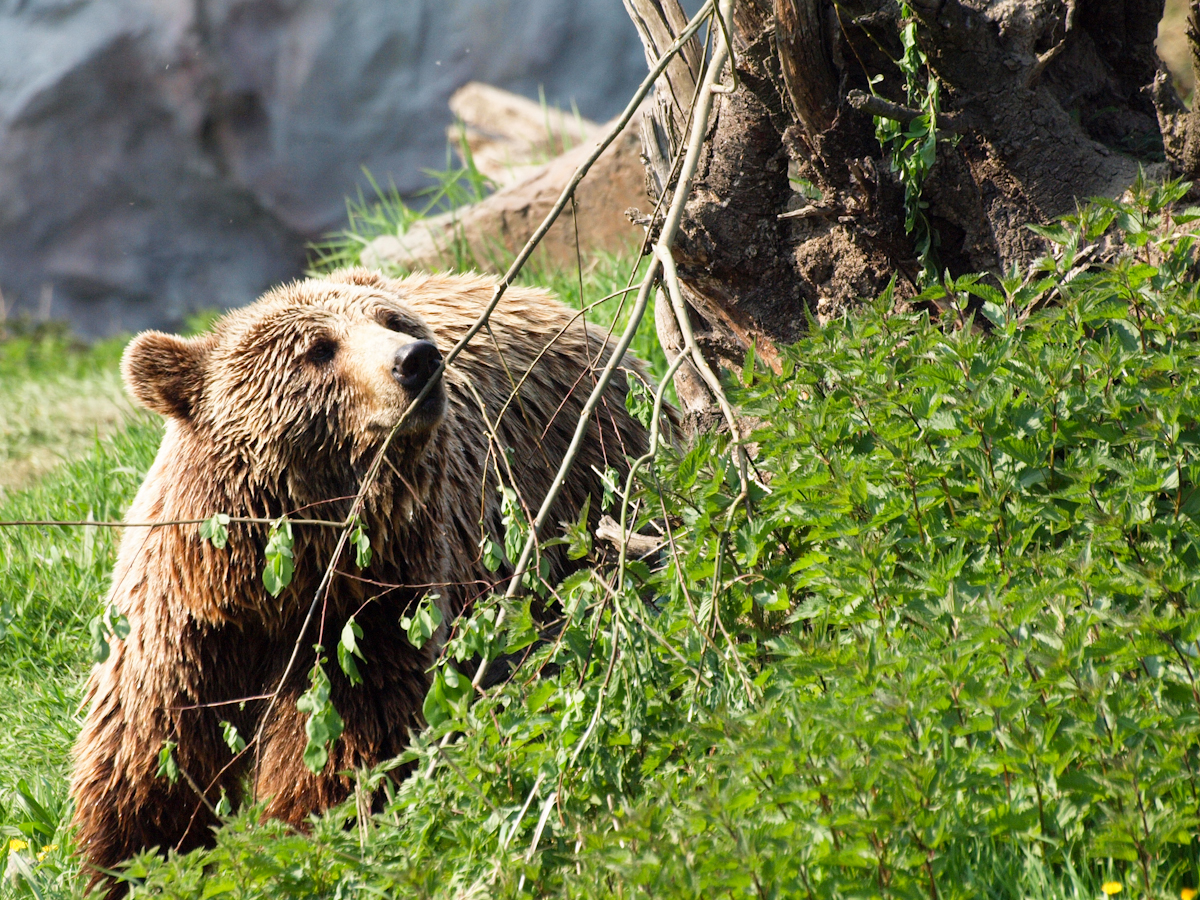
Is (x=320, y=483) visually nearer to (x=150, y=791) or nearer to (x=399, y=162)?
(x=150, y=791)

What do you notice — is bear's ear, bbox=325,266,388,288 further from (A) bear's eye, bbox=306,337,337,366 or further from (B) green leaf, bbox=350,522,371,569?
(B) green leaf, bbox=350,522,371,569

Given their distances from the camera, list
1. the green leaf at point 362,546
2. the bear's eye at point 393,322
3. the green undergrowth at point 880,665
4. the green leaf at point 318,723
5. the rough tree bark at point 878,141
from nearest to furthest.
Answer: the green undergrowth at point 880,665, the green leaf at point 318,723, the green leaf at point 362,546, the rough tree bark at point 878,141, the bear's eye at point 393,322

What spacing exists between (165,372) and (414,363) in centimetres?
74

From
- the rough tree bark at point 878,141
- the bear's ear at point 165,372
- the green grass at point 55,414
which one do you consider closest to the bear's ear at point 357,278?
the bear's ear at point 165,372

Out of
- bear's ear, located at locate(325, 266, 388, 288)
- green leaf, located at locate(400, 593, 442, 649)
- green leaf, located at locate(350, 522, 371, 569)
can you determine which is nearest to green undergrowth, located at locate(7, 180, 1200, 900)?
green leaf, located at locate(400, 593, 442, 649)

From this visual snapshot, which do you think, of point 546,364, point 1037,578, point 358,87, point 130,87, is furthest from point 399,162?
point 1037,578

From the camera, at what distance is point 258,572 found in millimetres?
2865

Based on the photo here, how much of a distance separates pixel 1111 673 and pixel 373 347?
199cm

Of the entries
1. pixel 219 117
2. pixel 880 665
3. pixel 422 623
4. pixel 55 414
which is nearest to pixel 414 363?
pixel 422 623

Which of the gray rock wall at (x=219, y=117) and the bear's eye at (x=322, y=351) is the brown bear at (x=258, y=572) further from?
the gray rock wall at (x=219, y=117)

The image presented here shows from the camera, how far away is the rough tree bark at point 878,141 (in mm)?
2752

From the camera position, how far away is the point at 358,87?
674 inches

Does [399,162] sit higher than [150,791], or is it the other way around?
[399,162]

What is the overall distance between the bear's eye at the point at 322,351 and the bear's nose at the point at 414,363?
30cm
